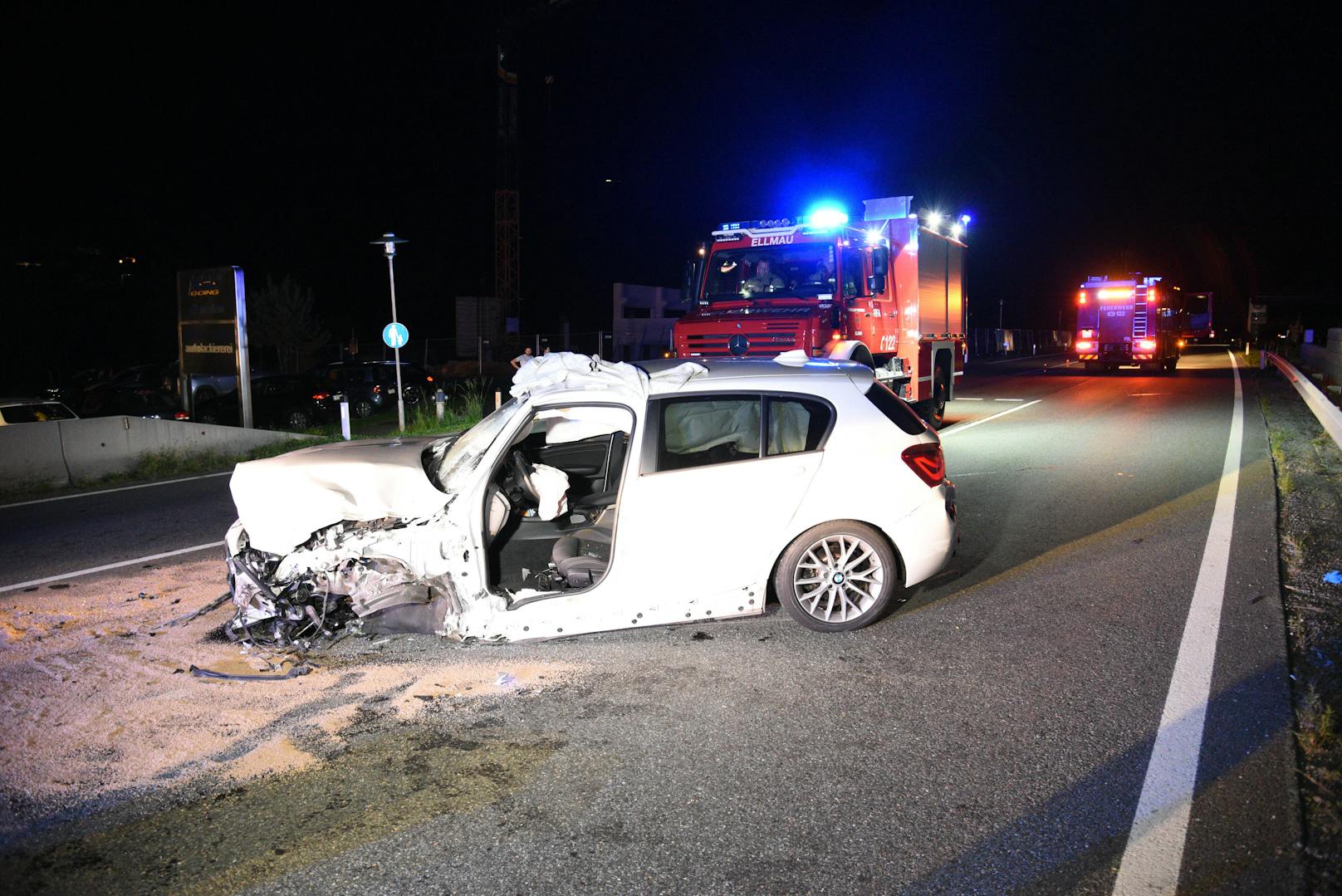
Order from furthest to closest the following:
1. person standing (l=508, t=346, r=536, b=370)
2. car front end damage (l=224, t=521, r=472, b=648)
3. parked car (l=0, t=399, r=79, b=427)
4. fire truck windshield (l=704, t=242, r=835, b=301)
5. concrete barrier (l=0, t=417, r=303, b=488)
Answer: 1. fire truck windshield (l=704, t=242, r=835, b=301)
2. parked car (l=0, t=399, r=79, b=427)
3. concrete barrier (l=0, t=417, r=303, b=488)
4. person standing (l=508, t=346, r=536, b=370)
5. car front end damage (l=224, t=521, r=472, b=648)

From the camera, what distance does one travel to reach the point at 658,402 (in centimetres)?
531

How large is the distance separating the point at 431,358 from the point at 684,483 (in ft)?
154

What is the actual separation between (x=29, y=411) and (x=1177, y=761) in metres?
14.6

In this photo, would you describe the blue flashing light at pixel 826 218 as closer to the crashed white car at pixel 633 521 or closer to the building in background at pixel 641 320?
the crashed white car at pixel 633 521

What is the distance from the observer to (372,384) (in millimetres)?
23047

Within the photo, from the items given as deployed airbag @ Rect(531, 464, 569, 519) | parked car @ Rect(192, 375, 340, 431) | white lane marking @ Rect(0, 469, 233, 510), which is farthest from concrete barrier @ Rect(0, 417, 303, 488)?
deployed airbag @ Rect(531, 464, 569, 519)

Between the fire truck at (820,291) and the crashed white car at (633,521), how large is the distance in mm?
6338

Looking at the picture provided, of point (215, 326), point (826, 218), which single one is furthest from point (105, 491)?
point (826, 218)

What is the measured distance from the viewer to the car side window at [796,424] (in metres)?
5.45

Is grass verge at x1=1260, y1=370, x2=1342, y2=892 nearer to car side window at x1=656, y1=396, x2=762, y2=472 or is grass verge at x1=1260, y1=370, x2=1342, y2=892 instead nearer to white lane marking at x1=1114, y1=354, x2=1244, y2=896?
white lane marking at x1=1114, y1=354, x2=1244, y2=896

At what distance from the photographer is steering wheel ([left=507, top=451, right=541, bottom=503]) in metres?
5.85

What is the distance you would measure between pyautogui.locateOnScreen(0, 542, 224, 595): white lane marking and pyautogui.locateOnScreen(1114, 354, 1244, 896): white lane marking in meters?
7.24

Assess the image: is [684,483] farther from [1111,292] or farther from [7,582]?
[1111,292]

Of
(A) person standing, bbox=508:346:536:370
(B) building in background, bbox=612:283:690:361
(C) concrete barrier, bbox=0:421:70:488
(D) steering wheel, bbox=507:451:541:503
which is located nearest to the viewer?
(D) steering wheel, bbox=507:451:541:503
